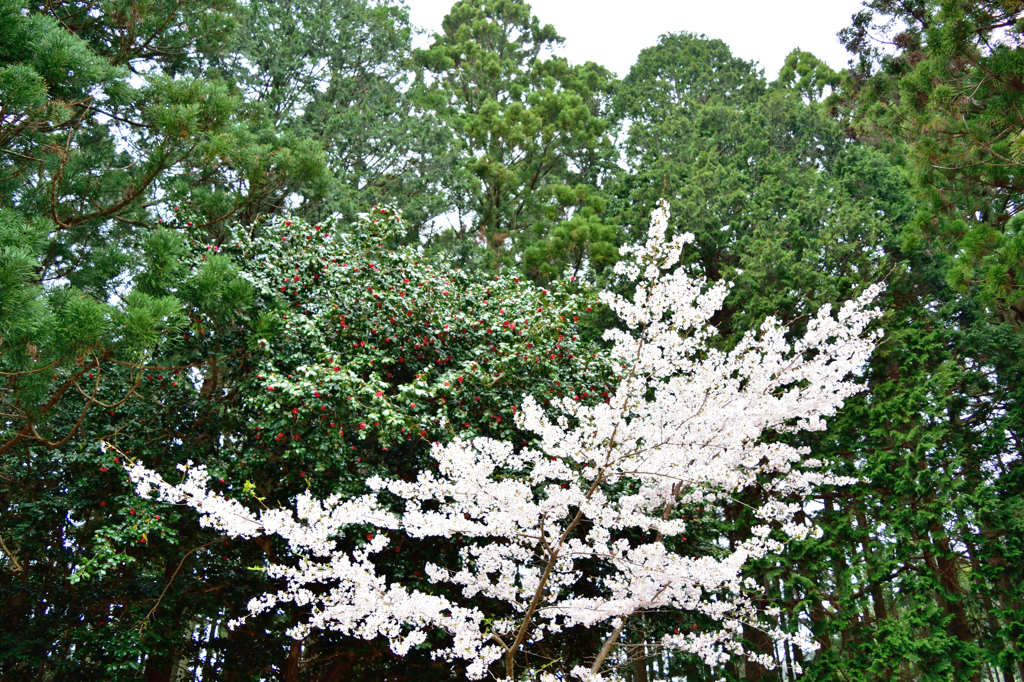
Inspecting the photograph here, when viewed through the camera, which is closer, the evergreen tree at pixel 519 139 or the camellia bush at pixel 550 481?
the camellia bush at pixel 550 481

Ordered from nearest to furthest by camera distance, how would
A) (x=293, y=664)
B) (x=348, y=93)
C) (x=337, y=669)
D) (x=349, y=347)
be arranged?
(x=349, y=347)
(x=293, y=664)
(x=337, y=669)
(x=348, y=93)

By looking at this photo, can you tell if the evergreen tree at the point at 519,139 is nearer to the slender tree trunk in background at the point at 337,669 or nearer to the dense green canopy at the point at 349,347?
the dense green canopy at the point at 349,347

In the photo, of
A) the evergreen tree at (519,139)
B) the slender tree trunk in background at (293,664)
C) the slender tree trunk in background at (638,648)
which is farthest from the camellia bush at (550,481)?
the evergreen tree at (519,139)

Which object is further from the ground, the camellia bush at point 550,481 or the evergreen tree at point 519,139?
the evergreen tree at point 519,139

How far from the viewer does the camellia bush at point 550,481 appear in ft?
12.0

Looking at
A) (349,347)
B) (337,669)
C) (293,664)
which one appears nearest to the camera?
(349,347)

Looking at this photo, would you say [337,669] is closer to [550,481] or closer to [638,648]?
[550,481]

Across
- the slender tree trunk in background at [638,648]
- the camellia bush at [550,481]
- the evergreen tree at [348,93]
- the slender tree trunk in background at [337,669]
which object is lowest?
the slender tree trunk in background at [337,669]

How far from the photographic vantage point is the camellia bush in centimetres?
366

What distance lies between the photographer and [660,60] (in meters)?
13.3

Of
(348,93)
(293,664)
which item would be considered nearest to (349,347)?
(293,664)

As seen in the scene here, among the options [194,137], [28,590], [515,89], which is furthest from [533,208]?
[28,590]

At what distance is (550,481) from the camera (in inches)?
242

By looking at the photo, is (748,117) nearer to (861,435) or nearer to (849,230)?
(849,230)
